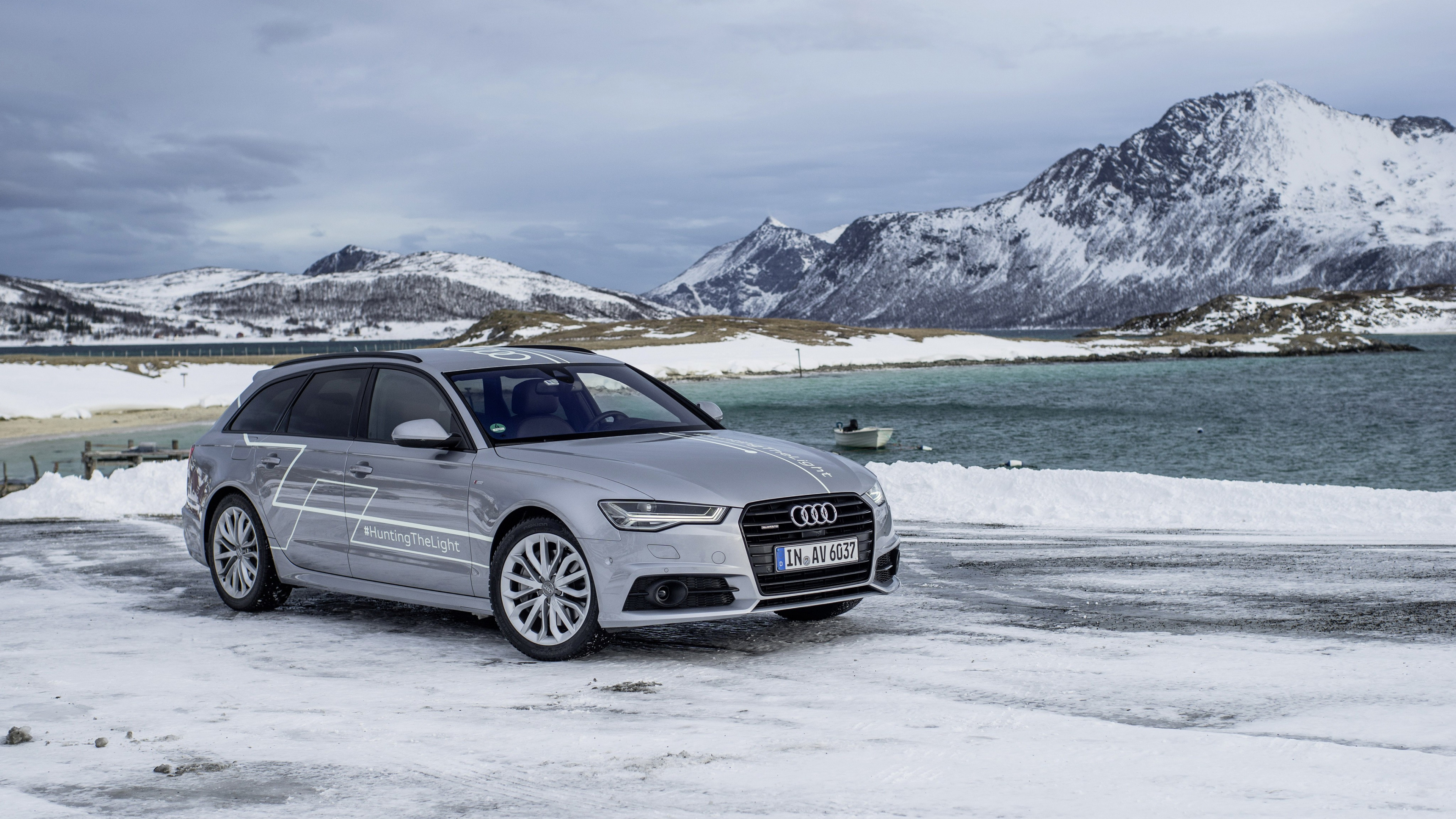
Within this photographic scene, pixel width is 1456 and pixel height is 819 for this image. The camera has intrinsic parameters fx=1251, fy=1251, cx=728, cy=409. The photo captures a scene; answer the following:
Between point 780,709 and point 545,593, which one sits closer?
point 780,709

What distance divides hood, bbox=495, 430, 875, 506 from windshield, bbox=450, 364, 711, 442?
7.7 inches

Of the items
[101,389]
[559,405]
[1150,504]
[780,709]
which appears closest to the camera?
[780,709]

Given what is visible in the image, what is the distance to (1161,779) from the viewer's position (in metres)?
4.62

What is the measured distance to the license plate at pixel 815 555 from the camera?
680 cm

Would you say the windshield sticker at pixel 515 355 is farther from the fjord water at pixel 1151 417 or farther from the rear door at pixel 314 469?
the fjord water at pixel 1151 417

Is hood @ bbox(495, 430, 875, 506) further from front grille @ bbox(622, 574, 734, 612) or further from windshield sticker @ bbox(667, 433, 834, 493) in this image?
front grille @ bbox(622, 574, 734, 612)

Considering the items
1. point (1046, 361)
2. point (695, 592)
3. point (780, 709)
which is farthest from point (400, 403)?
point (1046, 361)

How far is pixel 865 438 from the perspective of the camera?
45719 mm

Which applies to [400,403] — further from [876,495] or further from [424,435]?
[876,495]

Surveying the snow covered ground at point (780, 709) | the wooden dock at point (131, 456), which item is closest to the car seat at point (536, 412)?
the snow covered ground at point (780, 709)

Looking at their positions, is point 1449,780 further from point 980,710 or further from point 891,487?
point 891,487

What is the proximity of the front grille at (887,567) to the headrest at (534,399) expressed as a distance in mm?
2245

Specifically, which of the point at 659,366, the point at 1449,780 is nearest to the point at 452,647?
the point at 1449,780

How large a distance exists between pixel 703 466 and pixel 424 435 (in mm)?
1682
